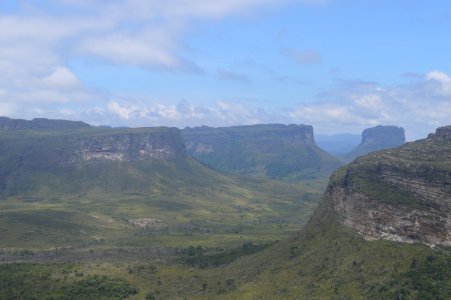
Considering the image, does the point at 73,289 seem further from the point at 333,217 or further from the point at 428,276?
the point at 428,276

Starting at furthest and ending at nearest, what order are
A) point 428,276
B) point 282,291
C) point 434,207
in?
point 282,291
point 434,207
point 428,276

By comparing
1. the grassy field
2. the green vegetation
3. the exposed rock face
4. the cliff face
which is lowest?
the green vegetation

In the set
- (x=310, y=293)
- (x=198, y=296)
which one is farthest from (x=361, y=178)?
(x=198, y=296)

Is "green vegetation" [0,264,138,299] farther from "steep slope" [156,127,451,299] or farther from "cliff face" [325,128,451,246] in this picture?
"cliff face" [325,128,451,246]

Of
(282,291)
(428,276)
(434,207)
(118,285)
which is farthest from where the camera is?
(118,285)

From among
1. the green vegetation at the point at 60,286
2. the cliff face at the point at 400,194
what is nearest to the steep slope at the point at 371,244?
the cliff face at the point at 400,194

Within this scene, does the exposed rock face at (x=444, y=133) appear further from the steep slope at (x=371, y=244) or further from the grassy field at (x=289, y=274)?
the grassy field at (x=289, y=274)

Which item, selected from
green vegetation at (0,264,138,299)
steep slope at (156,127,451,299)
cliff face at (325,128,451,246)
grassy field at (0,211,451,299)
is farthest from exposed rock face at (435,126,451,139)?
green vegetation at (0,264,138,299)

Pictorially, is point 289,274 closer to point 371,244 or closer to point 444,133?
point 371,244
